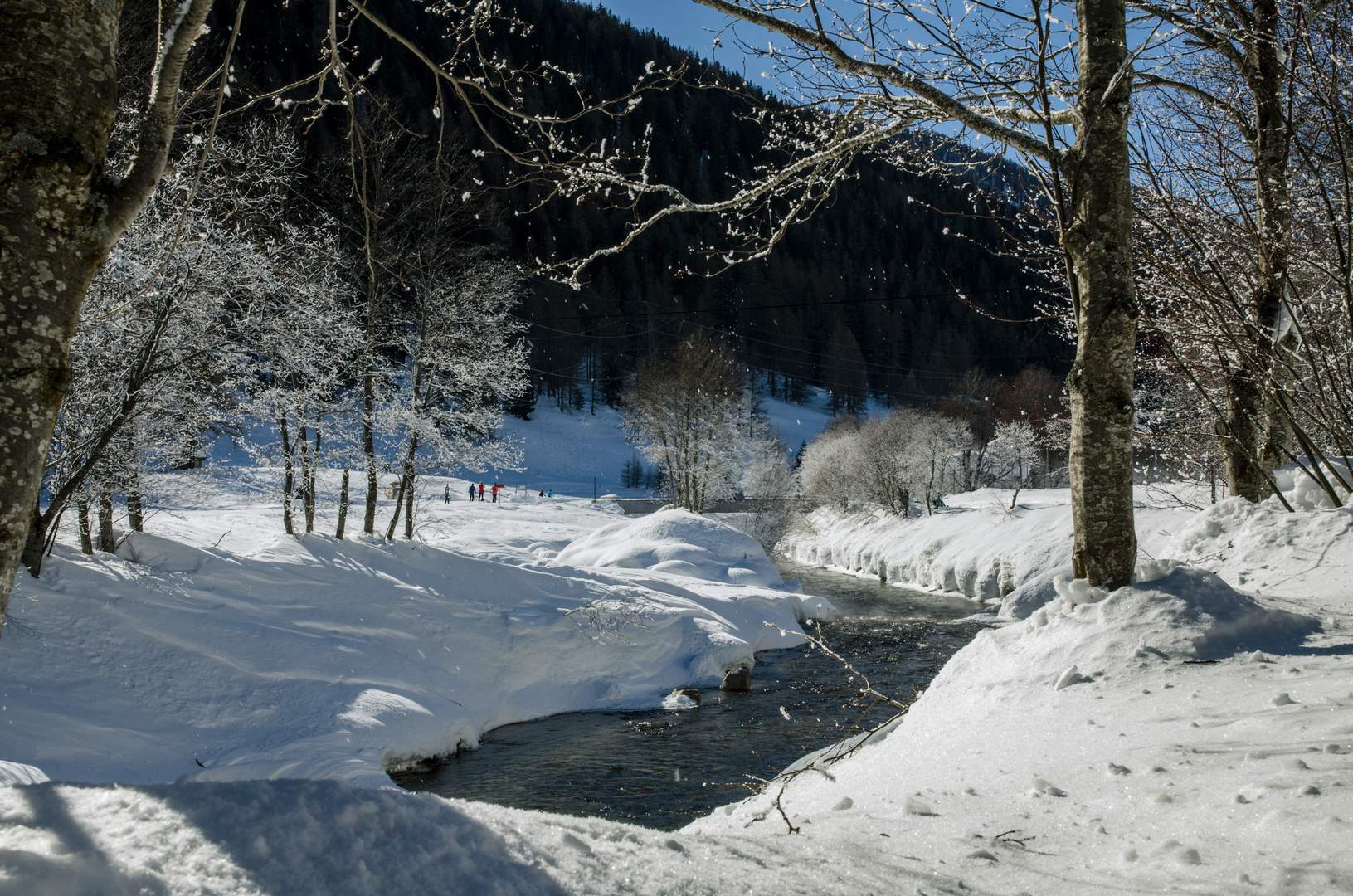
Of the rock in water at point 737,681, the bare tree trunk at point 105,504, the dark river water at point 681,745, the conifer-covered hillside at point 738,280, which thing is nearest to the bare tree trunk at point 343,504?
the bare tree trunk at point 105,504

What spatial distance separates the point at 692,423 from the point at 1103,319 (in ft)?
97.8

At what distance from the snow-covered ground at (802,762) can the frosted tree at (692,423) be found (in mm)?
23573

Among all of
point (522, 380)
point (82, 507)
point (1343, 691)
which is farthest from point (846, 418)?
point (1343, 691)

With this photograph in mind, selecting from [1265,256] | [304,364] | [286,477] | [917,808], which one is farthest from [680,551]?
[917,808]

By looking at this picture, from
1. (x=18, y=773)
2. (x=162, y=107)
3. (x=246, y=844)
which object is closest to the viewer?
(x=246, y=844)

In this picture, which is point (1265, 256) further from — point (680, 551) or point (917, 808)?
point (680, 551)

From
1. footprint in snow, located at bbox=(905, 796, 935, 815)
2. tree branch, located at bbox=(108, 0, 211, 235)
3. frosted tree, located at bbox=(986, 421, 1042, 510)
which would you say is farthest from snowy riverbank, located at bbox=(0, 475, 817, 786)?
frosted tree, located at bbox=(986, 421, 1042, 510)

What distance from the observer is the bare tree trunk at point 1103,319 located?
11.8 feet

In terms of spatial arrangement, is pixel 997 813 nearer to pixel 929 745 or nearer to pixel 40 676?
pixel 929 745

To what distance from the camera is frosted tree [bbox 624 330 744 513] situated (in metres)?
33.4

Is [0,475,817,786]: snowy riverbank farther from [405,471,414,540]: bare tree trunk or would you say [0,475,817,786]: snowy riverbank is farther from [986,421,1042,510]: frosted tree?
[986,421,1042,510]: frosted tree

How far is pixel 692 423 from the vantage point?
3338 centimetres

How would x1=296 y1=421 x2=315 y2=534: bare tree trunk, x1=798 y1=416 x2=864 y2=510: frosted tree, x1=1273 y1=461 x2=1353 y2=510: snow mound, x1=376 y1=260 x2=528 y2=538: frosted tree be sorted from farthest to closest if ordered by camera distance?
x1=798 y1=416 x2=864 y2=510: frosted tree
x1=376 y1=260 x2=528 y2=538: frosted tree
x1=296 y1=421 x2=315 y2=534: bare tree trunk
x1=1273 y1=461 x2=1353 y2=510: snow mound

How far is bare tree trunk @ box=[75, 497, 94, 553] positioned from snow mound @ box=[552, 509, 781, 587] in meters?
11.1
